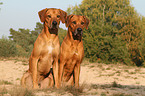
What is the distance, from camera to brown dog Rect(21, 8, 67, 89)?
18.3 ft

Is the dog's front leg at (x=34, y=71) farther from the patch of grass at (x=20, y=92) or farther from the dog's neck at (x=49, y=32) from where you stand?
the dog's neck at (x=49, y=32)

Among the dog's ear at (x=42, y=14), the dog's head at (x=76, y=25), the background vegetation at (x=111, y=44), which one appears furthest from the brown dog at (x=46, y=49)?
the background vegetation at (x=111, y=44)

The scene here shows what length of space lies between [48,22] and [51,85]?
6.46 ft

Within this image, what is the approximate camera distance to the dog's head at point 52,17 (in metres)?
5.56

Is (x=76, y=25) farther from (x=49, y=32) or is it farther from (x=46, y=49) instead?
(x=46, y=49)

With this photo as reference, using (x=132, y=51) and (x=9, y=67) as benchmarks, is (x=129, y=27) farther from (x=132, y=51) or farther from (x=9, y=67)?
(x=9, y=67)

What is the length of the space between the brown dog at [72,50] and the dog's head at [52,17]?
17.7 inches

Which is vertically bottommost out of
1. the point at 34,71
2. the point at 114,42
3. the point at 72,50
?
the point at 34,71

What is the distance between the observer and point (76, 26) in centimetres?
608

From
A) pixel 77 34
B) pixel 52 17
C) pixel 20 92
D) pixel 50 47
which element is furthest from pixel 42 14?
pixel 20 92

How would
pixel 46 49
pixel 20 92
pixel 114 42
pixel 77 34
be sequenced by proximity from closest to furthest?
1. pixel 20 92
2. pixel 46 49
3. pixel 77 34
4. pixel 114 42

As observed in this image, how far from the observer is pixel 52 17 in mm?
5668

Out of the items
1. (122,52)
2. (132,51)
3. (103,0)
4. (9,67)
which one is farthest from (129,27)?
(9,67)

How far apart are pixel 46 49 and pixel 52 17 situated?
3.20 ft
